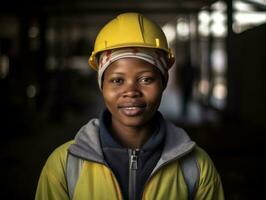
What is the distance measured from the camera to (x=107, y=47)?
5.34 ft

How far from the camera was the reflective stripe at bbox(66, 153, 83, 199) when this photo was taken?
1578 mm

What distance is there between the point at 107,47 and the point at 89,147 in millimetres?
390

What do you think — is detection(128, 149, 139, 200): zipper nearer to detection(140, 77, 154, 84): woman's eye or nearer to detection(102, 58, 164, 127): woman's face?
detection(102, 58, 164, 127): woman's face

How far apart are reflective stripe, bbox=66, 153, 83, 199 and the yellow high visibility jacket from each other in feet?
0.04

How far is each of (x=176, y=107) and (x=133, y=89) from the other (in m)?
11.4

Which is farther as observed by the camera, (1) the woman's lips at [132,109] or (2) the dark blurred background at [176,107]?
(2) the dark blurred background at [176,107]

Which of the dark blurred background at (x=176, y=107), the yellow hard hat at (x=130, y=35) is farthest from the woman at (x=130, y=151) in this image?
the dark blurred background at (x=176, y=107)

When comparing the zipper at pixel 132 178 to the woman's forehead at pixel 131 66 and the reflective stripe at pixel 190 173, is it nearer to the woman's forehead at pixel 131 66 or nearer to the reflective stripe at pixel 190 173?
the reflective stripe at pixel 190 173

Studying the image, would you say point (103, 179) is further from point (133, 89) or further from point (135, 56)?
point (135, 56)

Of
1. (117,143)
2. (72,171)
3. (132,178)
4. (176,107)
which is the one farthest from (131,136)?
(176,107)

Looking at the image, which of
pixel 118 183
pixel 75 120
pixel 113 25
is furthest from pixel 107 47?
pixel 75 120

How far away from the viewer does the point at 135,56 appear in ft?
5.22

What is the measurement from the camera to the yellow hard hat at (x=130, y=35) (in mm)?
1611

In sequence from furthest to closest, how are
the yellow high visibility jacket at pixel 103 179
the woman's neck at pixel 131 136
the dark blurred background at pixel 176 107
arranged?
the dark blurred background at pixel 176 107 < the woman's neck at pixel 131 136 < the yellow high visibility jacket at pixel 103 179
